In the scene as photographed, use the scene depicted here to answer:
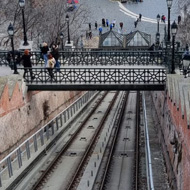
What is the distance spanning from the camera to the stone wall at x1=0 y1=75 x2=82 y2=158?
14.3 metres

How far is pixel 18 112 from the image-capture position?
15797mm

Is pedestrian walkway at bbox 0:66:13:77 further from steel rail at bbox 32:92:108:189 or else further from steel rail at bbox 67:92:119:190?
steel rail at bbox 67:92:119:190

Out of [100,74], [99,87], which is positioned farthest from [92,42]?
[100,74]

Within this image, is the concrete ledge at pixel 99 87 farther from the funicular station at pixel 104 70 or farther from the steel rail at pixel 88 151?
the steel rail at pixel 88 151

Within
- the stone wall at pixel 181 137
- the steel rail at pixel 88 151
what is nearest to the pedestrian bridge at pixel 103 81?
the stone wall at pixel 181 137

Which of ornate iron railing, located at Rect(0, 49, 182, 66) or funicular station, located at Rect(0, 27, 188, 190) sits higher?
ornate iron railing, located at Rect(0, 49, 182, 66)

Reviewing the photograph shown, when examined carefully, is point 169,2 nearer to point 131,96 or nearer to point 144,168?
point 144,168

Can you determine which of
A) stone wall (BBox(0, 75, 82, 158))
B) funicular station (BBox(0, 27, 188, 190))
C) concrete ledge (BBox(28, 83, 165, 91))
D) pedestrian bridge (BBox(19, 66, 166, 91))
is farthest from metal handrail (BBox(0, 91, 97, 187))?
pedestrian bridge (BBox(19, 66, 166, 91))

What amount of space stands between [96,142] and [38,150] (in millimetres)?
4150

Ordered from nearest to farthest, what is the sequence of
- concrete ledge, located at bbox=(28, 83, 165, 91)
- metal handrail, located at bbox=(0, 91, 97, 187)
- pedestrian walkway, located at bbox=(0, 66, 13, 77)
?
1. metal handrail, located at bbox=(0, 91, 97, 187)
2. concrete ledge, located at bbox=(28, 83, 165, 91)
3. pedestrian walkway, located at bbox=(0, 66, 13, 77)

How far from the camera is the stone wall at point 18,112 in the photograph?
14.3 m

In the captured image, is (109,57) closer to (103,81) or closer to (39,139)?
(103,81)

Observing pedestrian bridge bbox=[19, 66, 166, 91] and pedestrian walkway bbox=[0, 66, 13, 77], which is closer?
pedestrian bridge bbox=[19, 66, 166, 91]

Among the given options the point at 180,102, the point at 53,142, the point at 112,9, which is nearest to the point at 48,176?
the point at 53,142
